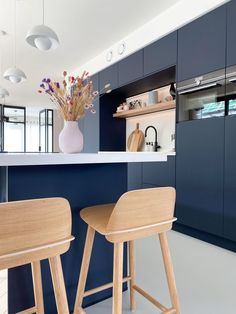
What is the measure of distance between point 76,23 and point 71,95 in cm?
251

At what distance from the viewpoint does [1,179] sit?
1.31 meters

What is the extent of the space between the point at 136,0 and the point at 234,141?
6.60ft

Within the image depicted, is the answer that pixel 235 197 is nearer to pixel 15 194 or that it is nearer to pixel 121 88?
pixel 15 194

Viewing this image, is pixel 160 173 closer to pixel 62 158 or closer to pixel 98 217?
pixel 98 217

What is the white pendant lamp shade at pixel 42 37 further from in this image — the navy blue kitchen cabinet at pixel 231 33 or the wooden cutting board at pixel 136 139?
the wooden cutting board at pixel 136 139

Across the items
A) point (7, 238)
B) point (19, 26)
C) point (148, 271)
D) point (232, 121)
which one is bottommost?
point (148, 271)

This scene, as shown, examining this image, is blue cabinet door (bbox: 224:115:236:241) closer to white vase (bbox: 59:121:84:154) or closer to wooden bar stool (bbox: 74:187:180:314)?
wooden bar stool (bbox: 74:187:180:314)

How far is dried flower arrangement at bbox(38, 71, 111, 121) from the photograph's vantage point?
1.32 meters

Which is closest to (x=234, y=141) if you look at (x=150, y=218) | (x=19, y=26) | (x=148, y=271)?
(x=148, y=271)

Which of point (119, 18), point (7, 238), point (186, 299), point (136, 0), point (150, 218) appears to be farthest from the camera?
point (119, 18)

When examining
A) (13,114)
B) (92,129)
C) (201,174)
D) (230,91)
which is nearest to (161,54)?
(230,91)

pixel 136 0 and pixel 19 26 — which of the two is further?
pixel 19 26

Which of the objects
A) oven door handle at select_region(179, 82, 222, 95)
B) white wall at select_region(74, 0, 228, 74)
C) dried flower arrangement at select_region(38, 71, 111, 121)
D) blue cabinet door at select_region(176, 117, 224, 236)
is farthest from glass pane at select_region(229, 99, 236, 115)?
dried flower arrangement at select_region(38, 71, 111, 121)

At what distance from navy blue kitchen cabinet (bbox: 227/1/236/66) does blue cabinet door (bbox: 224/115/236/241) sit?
1.88 feet
